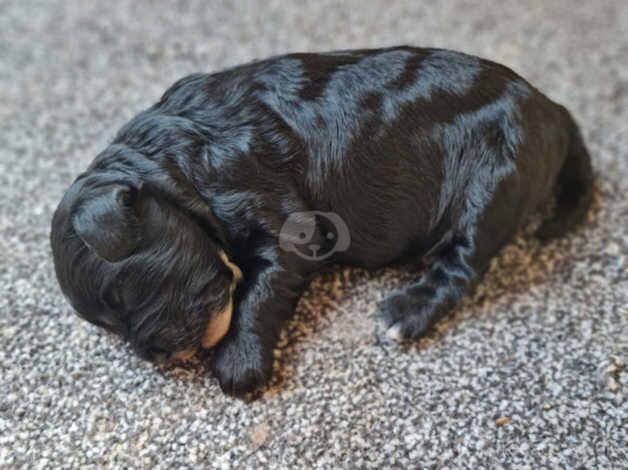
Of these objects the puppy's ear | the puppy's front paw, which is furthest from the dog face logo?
the puppy's ear

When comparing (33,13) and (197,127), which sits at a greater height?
(197,127)

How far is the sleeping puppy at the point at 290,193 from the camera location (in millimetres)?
1835

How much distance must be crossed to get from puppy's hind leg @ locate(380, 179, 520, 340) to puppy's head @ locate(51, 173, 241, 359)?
576 mm

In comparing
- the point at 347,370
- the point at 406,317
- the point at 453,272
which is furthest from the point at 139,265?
the point at 453,272

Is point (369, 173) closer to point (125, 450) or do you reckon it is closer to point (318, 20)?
point (125, 450)

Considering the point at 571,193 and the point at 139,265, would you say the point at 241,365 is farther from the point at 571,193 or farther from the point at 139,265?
the point at 571,193

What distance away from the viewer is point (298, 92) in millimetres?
2041

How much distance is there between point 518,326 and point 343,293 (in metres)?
0.58

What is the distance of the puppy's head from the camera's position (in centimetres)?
175

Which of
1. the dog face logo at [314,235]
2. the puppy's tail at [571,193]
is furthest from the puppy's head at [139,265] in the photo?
the puppy's tail at [571,193]

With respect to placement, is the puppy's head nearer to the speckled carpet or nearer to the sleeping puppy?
the sleeping puppy

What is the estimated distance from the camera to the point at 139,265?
180 centimetres

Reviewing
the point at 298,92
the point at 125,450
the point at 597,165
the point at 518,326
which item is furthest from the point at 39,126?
the point at 597,165

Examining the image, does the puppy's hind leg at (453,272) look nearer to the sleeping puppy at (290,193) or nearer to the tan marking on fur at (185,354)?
the sleeping puppy at (290,193)
